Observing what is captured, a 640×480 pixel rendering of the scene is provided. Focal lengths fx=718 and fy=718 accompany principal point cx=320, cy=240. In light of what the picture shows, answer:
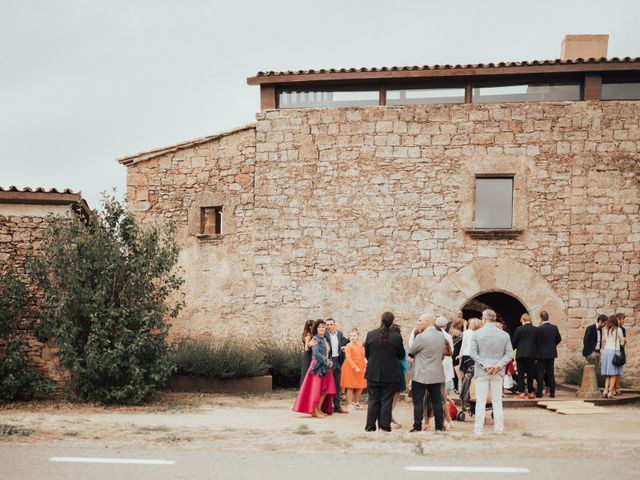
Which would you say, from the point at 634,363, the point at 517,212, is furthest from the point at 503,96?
the point at 634,363

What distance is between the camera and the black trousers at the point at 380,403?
972 cm

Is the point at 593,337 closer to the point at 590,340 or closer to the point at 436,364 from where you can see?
the point at 590,340

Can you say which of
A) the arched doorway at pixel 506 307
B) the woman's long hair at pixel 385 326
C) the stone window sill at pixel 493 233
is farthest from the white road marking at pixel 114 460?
the arched doorway at pixel 506 307

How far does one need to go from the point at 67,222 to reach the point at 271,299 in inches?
211

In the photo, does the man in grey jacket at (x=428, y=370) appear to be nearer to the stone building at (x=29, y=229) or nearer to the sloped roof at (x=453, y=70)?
the stone building at (x=29, y=229)

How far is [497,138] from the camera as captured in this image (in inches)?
632

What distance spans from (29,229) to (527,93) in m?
10.9

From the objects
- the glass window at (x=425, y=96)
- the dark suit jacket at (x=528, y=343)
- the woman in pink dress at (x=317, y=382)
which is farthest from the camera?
the glass window at (x=425, y=96)

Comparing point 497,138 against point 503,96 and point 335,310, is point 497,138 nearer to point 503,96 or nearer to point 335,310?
point 503,96

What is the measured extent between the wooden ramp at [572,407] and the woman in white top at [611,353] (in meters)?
1.15

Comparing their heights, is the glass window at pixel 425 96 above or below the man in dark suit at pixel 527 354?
above

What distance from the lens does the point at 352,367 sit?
502 inches

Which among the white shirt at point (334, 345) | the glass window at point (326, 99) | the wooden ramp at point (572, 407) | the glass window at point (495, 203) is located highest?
the glass window at point (326, 99)

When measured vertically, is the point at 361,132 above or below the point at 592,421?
above
